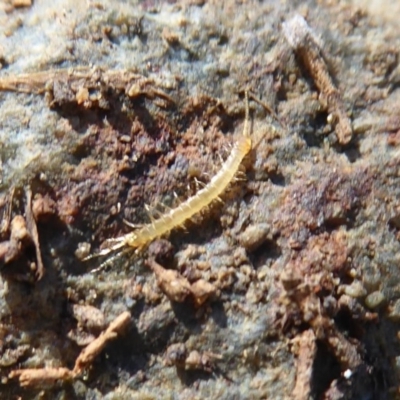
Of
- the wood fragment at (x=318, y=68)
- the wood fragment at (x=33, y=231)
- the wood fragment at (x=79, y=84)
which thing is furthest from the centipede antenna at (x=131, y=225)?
the wood fragment at (x=318, y=68)

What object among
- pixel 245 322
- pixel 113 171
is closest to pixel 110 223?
pixel 113 171

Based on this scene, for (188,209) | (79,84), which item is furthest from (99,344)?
(79,84)

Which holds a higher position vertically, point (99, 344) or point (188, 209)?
point (188, 209)

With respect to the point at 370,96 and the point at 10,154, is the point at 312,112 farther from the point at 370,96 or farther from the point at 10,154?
the point at 10,154

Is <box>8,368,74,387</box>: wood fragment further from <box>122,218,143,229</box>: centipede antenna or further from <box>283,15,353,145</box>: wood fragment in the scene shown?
<box>283,15,353,145</box>: wood fragment

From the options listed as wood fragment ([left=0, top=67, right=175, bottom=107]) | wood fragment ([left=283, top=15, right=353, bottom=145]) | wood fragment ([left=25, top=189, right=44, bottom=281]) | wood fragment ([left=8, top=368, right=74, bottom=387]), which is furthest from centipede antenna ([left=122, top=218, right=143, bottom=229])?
wood fragment ([left=283, top=15, right=353, bottom=145])

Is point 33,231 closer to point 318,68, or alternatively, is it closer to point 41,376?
point 41,376
